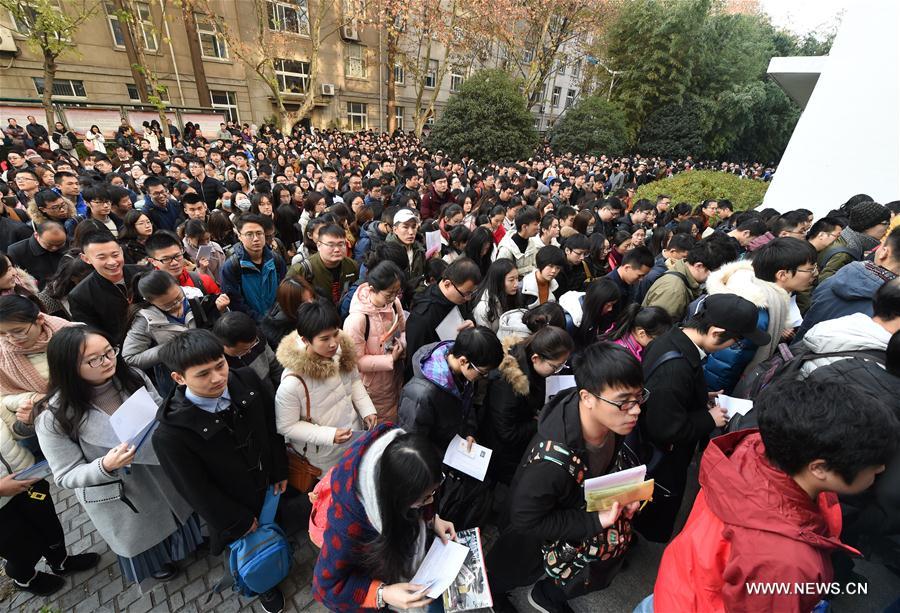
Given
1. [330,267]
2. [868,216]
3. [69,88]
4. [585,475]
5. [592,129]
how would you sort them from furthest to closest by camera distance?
[592,129], [69,88], [868,216], [330,267], [585,475]

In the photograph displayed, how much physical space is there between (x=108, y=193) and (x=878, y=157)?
1158 centimetres

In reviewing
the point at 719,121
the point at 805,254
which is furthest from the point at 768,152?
the point at 805,254

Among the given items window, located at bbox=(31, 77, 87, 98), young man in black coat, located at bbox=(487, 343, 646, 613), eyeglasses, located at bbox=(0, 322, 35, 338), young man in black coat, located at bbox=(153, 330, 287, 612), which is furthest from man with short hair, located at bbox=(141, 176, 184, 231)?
window, located at bbox=(31, 77, 87, 98)

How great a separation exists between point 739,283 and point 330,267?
11.2 feet

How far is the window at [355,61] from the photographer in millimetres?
26547

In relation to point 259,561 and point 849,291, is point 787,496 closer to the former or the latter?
point 259,561

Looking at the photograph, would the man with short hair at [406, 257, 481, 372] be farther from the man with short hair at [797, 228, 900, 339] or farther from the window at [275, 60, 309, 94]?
the window at [275, 60, 309, 94]

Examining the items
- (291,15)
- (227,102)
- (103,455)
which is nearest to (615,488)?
(103,455)

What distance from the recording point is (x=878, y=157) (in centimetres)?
688

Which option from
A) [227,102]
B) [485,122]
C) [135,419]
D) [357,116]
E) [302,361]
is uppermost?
[227,102]

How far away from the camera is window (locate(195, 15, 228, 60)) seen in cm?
2211

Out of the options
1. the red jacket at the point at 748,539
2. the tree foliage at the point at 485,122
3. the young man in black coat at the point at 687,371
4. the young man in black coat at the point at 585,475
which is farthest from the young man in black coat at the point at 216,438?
the tree foliage at the point at 485,122

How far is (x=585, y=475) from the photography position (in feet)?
6.28

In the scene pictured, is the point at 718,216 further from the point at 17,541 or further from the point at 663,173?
the point at 17,541
